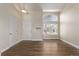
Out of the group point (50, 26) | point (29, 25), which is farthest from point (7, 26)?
point (50, 26)

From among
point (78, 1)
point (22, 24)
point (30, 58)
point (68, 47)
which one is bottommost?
point (68, 47)

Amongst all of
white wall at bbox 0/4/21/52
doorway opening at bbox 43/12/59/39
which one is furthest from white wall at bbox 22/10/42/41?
doorway opening at bbox 43/12/59/39

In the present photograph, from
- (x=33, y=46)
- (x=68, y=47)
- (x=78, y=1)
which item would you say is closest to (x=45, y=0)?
(x=78, y=1)

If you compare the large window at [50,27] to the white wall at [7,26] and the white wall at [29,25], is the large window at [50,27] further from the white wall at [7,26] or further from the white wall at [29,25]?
the white wall at [7,26]

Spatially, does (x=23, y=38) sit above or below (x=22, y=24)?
below

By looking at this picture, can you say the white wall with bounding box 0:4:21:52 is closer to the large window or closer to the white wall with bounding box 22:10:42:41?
the white wall with bounding box 22:10:42:41

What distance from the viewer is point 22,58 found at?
142 cm

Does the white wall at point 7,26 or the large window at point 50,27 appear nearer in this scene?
the white wall at point 7,26

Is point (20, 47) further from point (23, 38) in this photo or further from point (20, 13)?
point (20, 13)

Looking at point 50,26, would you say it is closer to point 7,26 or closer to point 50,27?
point 50,27

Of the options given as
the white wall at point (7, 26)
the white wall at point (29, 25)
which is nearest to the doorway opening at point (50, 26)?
the white wall at point (29, 25)

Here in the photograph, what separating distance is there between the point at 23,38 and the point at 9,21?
0.72 meters

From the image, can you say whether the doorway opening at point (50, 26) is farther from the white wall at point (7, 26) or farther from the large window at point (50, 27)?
the white wall at point (7, 26)

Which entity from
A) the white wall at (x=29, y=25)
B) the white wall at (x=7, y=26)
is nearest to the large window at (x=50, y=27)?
the white wall at (x=29, y=25)
